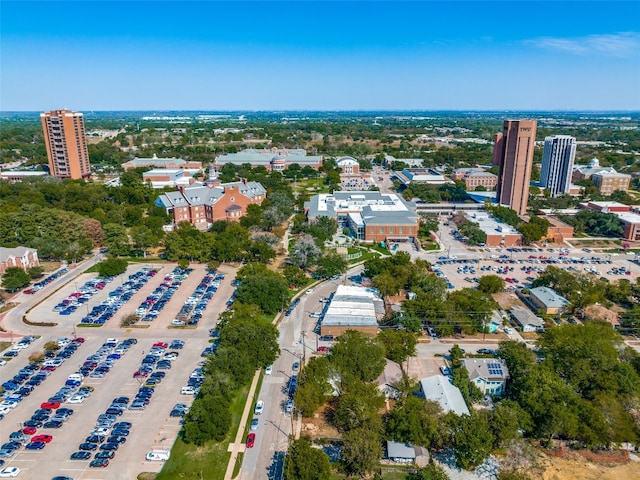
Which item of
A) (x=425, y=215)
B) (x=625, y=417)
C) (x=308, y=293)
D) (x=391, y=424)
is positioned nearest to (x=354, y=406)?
(x=391, y=424)

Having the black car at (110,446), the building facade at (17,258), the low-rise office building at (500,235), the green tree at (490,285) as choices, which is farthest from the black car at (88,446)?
the low-rise office building at (500,235)

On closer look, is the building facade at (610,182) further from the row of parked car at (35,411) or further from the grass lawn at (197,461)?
the row of parked car at (35,411)

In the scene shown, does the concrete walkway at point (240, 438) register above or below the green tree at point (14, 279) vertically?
below

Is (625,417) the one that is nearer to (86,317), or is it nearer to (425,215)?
(86,317)

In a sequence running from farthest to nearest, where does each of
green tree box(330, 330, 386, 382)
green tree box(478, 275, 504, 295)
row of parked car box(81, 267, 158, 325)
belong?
green tree box(478, 275, 504, 295)
row of parked car box(81, 267, 158, 325)
green tree box(330, 330, 386, 382)

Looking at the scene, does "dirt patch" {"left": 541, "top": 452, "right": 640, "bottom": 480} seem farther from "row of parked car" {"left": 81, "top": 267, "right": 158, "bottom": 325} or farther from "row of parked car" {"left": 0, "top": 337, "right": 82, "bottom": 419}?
"row of parked car" {"left": 81, "top": 267, "right": 158, "bottom": 325}

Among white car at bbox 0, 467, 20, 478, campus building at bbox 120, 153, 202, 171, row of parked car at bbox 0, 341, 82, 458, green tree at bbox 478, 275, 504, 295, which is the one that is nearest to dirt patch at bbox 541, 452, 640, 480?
green tree at bbox 478, 275, 504, 295

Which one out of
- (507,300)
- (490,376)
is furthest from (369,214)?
(490,376)
